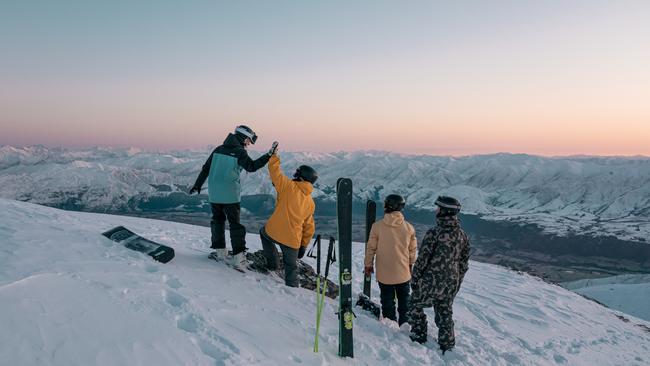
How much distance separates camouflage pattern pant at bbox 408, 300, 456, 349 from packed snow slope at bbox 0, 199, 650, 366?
8.6 inches

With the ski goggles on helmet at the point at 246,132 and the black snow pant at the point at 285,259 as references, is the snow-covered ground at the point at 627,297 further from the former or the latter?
the ski goggles on helmet at the point at 246,132

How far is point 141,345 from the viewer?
415 cm

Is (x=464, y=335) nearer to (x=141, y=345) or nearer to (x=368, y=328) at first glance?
(x=368, y=328)

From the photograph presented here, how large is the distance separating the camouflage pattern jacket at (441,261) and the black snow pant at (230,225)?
369 cm

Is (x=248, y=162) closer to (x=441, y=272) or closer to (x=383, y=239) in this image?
(x=383, y=239)

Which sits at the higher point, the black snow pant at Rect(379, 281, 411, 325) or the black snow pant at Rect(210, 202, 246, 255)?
the black snow pant at Rect(210, 202, 246, 255)

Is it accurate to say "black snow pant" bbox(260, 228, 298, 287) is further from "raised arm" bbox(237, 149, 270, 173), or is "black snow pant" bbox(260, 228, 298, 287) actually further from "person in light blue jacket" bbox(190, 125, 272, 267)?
"raised arm" bbox(237, 149, 270, 173)

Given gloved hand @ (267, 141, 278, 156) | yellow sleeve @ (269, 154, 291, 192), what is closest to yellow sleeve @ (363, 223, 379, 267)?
yellow sleeve @ (269, 154, 291, 192)

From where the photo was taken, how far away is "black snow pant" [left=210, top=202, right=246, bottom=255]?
27.5ft

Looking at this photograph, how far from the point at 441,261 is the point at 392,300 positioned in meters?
1.54

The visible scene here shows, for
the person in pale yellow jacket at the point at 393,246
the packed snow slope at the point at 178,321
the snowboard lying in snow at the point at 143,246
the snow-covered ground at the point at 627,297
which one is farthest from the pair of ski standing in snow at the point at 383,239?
the snow-covered ground at the point at 627,297

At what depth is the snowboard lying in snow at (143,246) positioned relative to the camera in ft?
25.1

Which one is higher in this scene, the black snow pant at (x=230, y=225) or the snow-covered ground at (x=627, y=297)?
the black snow pant at (x=230, y=225)

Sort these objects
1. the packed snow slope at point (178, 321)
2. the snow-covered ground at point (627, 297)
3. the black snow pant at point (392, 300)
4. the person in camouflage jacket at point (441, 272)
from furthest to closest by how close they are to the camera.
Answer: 1. the snow-covered ground at point (627, 297)
2. the black snow pant at point (392, 300)
3. the person in camouflage jacket at point (441, 272)
4. the packed snow slope at point (178, 321)
